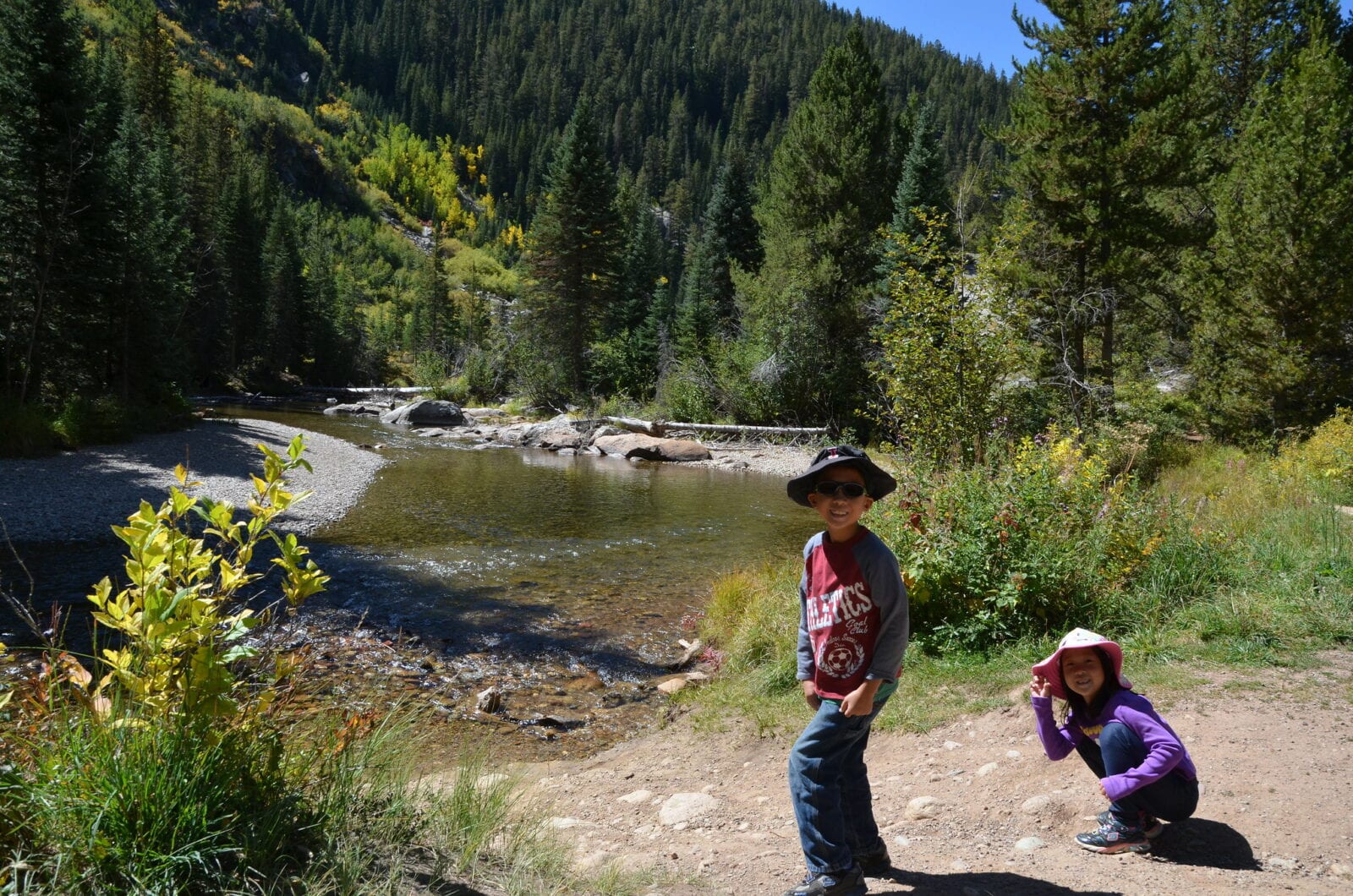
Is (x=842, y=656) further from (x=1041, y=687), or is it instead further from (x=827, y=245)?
(x=827, y=245)

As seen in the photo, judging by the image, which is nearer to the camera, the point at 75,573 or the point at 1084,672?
the point at 1084,672

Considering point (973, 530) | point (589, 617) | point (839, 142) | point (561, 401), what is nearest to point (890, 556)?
point (973, 530)

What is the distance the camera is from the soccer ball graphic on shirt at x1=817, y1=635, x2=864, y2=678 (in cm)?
295

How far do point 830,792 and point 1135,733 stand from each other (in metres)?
1.45

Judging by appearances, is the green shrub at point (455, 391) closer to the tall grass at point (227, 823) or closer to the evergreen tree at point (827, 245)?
the evergreen tree at point (827, 245)

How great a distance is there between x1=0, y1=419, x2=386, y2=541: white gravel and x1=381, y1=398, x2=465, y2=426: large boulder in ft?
44.0

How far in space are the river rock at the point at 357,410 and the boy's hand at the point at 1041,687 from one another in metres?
39.3

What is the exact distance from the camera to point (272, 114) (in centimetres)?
11912

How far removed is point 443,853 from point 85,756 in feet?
4.07

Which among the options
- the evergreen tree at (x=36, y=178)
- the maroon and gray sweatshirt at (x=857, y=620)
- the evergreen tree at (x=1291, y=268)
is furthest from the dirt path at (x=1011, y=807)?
the evergreen tree at (x=36, y=178)

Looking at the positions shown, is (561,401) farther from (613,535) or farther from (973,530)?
(973,530)

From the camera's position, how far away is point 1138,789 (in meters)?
3.01

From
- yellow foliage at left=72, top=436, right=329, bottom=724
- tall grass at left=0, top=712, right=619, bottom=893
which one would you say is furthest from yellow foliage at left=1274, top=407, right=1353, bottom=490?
yellow foliage at left=72, top=436, right=329, bottom=724

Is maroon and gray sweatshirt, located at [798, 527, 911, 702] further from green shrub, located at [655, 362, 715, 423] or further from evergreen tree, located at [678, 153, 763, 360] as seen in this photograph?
evergreen tree, located at [678, 153, 763, 360]
